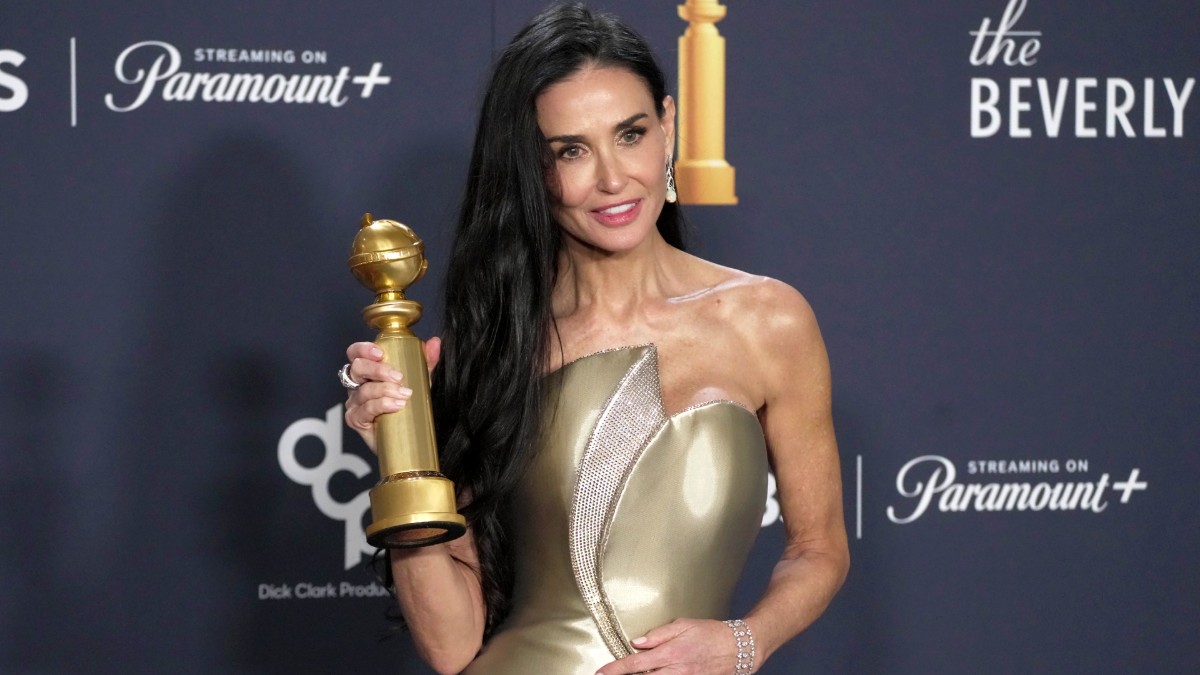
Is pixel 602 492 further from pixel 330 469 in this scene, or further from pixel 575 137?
pixel 330 469

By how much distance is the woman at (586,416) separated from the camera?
1839 millimetres

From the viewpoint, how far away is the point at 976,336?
3.07 m

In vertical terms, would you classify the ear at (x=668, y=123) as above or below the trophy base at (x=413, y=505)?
above

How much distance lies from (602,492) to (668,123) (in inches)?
20.4

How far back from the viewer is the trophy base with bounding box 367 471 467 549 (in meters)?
1.57

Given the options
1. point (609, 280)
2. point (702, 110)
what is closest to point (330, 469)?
point (702, 110)

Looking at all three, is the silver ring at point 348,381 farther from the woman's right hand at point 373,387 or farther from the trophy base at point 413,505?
the trophy base at point 413,505

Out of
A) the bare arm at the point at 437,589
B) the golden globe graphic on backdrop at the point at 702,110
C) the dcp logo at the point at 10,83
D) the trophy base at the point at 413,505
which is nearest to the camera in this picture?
the trophy base at the point at 413,505

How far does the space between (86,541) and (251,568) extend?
13.1 inches

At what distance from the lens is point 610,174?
182 cm

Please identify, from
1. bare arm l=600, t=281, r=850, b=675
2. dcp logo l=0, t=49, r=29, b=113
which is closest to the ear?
bare arm l=600, t=281, r=850, b=675

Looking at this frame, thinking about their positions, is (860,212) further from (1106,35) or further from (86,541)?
(86,541)

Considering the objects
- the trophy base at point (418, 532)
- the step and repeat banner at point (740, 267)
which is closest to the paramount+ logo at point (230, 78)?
the step and repeat banner at point (740, 267)

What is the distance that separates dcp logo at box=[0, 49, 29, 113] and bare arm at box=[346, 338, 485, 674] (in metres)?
1.42
